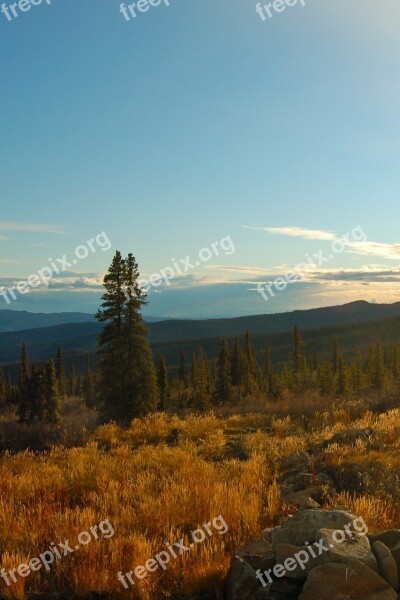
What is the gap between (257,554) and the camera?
4660 millimetres

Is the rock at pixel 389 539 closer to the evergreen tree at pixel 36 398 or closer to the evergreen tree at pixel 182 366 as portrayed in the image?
the evergreen tree at pixel 36 398

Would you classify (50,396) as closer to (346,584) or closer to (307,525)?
(307,525)

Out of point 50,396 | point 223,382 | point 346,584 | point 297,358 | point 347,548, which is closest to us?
point 346,584

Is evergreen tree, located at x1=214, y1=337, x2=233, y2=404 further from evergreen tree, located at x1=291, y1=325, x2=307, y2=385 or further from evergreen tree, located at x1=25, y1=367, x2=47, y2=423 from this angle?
evergreen tree, located at x1=25, y1=367, x2=47, y2=423

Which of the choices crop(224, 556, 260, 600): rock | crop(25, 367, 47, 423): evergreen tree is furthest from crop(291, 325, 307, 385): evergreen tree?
crop(224, 556, 260, 600): rock

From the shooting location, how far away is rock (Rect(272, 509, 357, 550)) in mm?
4824

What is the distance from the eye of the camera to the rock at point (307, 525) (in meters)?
4.82

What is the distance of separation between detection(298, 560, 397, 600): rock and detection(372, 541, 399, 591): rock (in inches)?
9.6

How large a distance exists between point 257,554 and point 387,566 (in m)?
1.21

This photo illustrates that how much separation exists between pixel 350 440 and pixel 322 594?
7.52m

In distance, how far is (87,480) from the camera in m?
8.38

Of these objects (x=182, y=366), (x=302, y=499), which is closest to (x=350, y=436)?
(x=302, y=499)
